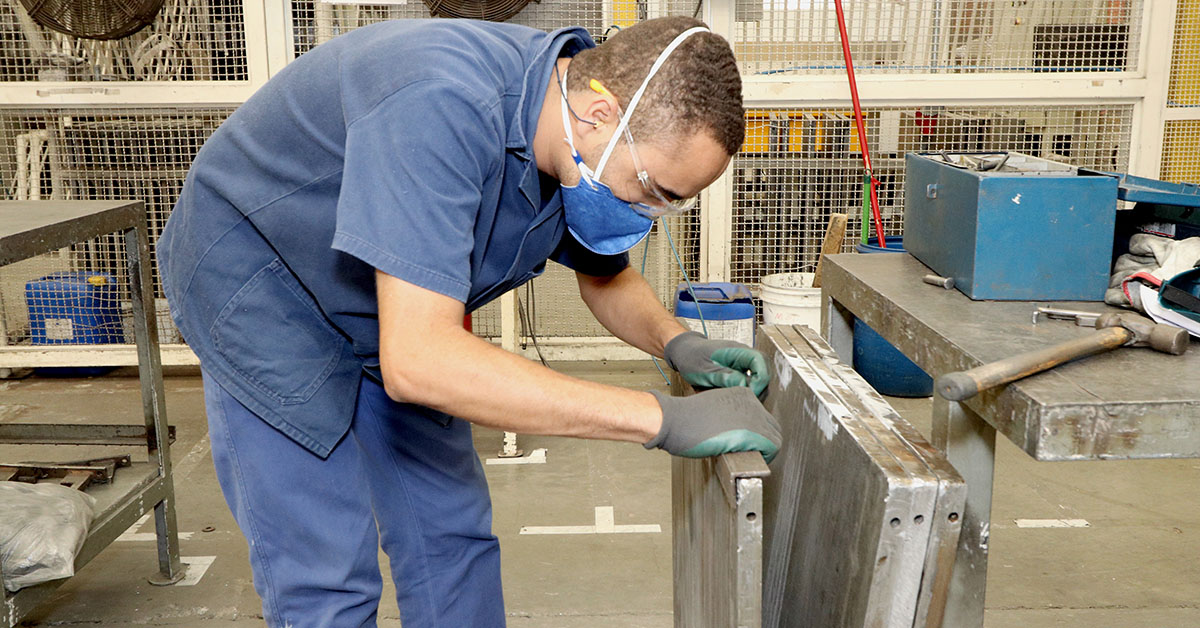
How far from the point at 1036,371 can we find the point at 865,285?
0.59 m

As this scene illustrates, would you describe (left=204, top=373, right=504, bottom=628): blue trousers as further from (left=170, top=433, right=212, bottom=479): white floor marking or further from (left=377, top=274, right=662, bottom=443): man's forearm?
(left=170, top=433, right=212, bottom=479): white floor marking

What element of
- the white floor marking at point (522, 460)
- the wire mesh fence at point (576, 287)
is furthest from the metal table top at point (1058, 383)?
the wire mesh fence at point (576, 287)

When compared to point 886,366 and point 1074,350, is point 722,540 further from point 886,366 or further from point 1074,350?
point 886,366

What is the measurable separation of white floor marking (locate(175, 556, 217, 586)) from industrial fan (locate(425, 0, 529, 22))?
1.93 m

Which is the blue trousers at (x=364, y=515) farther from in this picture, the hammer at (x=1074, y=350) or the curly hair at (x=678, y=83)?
the hammer at (x=1074, y=350)

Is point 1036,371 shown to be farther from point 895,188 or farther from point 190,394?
point 190,394

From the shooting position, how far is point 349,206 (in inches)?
42.7

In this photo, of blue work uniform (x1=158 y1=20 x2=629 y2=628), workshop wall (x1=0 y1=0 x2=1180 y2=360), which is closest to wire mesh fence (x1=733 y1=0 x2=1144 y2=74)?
workshop wall (x1=0 y1=0 x2=1180 y2=360)

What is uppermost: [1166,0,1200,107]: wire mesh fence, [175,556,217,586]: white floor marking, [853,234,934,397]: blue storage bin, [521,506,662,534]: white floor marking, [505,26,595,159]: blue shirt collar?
[1166,0,1200,107]: wire mesh fence

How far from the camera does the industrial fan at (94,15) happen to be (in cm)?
328

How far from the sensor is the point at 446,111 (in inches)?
43.1

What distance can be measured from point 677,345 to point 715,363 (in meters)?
0.10

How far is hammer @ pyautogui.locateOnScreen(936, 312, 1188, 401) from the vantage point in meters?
1.16

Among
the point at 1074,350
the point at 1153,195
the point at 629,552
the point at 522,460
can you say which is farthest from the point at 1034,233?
the point at 522,460
